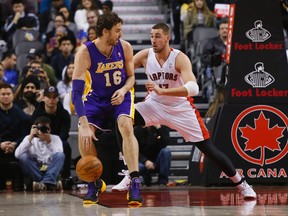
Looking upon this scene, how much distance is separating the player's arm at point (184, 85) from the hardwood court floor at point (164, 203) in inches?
48.0

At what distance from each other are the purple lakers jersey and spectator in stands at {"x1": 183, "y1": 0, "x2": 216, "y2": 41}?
824cm

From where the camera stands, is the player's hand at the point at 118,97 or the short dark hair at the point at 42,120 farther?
the short dark hair at the point at 42,120

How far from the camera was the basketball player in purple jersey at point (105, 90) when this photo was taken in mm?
9492

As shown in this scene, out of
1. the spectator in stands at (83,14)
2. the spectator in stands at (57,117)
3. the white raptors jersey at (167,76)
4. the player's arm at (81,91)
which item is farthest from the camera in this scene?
the spectator in stands at (83,14)

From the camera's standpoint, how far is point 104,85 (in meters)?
9.77

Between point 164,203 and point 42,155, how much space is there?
175 inches

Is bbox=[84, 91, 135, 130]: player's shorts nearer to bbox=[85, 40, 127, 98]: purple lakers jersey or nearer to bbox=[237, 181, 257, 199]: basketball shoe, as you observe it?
bbox=[85, 40, 127, 98]: purple lakers jersey

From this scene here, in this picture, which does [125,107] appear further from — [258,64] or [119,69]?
[258,64]

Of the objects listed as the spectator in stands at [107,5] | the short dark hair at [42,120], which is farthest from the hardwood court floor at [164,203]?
the spectator in stands at [107,5]

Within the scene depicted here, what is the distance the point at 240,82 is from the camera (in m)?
12.5

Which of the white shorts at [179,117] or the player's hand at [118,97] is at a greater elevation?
the player's hand at [118,97]

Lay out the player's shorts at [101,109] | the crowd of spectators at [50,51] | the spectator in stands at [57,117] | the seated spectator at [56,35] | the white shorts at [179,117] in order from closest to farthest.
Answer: the player's shorts at [101,109] → the white shorts at [179,117] → the spectator in stands at [57,117] → the crowd of spectators at [50,51] → the seated spectator at [56,35]

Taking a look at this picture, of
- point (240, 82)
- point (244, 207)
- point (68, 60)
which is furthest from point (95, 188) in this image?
point (68, 60)

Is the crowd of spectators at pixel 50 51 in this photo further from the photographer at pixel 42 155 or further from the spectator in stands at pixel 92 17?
the photographer at pixel 42 155
